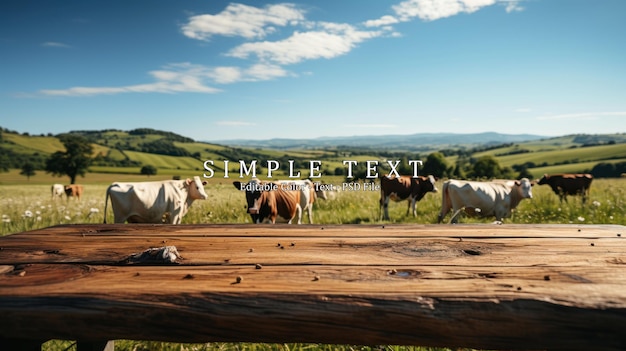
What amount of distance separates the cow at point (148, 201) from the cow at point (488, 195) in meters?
7.44

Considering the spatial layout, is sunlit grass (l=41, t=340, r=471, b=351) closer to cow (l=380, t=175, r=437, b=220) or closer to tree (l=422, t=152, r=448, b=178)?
cow (l=380, t=175, r=437, b=220)

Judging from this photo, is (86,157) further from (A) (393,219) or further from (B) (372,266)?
(B) (372,266)

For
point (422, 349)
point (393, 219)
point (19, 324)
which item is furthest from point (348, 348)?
point (393, 219)

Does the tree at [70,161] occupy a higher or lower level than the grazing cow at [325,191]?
higher

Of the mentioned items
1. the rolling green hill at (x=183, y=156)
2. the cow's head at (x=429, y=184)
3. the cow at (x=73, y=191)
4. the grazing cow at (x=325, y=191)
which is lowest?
the cow at (x=73, y=191)

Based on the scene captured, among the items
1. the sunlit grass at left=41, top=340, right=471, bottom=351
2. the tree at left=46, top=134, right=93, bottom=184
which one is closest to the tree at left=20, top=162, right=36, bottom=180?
the tree at left=46, top=134, right=93, bottom=184

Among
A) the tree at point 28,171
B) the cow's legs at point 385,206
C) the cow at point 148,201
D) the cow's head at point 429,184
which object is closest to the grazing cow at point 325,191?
the cow's legs at point 385,206

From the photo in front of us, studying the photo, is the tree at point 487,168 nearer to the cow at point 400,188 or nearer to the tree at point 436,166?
the tree at point 436,166

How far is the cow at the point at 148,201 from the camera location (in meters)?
8.41

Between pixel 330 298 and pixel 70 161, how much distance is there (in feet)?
218

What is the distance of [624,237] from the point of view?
184 centimetres

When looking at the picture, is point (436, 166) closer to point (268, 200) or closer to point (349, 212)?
point (349, 212)

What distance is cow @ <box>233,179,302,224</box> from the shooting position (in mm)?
8023

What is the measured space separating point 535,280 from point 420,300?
0.48 metres
